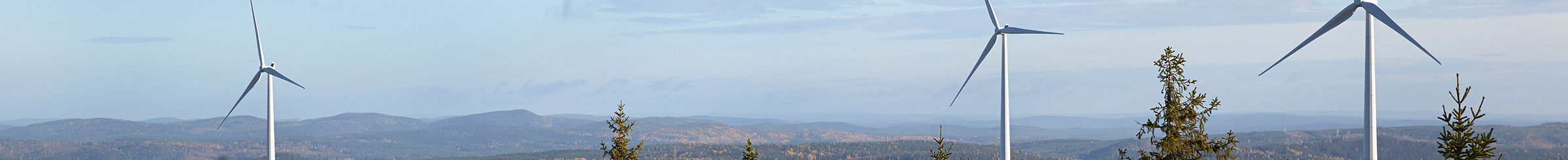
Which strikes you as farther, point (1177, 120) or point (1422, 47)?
point (1177, 120)

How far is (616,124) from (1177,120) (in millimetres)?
22437

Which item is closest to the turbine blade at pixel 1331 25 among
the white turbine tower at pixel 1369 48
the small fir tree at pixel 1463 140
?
the white turbine tower at pixel 1369 48

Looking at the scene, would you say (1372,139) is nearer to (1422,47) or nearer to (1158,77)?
(1422,47)

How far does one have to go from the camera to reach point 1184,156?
150 ft

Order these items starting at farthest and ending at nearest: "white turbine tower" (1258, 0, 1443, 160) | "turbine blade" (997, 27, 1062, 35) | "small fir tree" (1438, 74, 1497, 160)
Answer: "turbine blade" (997, 27, 1062, 35)
"white turbine tower" (1258, 0, 1443, 160)
"small fir tree" (1438, 74, 1497, 160)

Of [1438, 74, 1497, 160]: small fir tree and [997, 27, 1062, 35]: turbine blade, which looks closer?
[1438, 74, 1497, 160]: small fir tree

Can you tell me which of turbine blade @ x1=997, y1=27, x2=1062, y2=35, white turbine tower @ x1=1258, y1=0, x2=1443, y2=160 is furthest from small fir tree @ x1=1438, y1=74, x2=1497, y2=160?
turbine blade @ x1=997, y1=27, x2=1062, y2=35

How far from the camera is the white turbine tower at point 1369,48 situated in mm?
29047

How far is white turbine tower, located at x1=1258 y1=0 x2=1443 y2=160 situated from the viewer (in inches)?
1144

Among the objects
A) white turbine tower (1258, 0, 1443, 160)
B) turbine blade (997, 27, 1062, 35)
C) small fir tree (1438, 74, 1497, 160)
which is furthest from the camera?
turbine blade (997, 27, 1062, 35)

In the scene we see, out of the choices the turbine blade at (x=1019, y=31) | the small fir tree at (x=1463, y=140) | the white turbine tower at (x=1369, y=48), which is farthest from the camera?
the turbine blade at (x=1019, y=31)

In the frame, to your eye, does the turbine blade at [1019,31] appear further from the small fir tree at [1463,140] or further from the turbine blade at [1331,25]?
the small fir tree at [1463,140]

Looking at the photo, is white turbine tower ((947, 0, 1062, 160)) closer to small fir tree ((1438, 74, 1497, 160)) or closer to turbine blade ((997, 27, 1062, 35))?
turbine blade ((997, 27, 1062, 35))

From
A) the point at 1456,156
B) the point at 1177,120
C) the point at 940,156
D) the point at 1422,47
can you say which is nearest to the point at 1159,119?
the point at 1177,120
